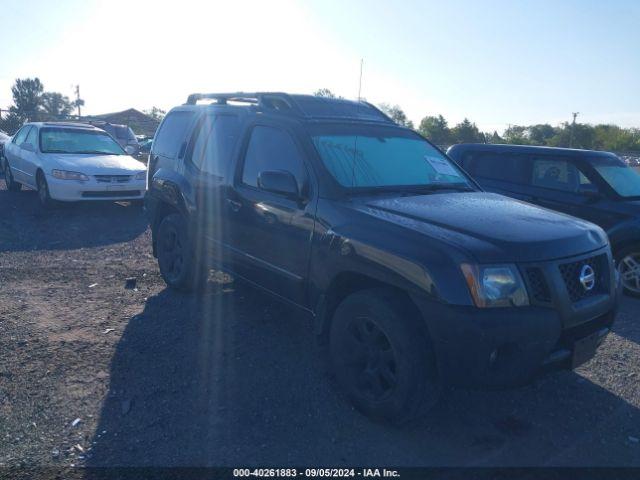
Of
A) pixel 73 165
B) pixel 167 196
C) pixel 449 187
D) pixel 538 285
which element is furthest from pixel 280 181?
pixel 73 165

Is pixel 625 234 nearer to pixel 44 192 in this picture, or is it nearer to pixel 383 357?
pixel 383 357

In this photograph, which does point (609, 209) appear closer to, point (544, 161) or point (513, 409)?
point (544, 161)

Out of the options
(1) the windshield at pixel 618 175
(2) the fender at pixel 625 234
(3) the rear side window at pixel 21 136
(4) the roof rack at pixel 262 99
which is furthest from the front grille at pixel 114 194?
(2) the fender at pixel 625 234

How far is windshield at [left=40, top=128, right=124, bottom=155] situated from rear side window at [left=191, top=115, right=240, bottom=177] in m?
6.41

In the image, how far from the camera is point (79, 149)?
1060 centimetres

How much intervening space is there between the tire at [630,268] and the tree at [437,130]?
82.9 feet

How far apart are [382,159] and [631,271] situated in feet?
12.6

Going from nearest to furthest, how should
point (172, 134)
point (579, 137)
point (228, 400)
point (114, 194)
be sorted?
1. point (228, 400)
2. point (172, 134)
3. point (114, 194)
4. point (579, 137)

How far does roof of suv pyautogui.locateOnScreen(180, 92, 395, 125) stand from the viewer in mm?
4418

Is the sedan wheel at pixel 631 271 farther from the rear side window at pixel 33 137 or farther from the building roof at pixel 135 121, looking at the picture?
the building roof at pixel 135 121

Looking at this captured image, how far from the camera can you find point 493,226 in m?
3.18

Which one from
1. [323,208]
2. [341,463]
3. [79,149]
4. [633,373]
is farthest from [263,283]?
[79,149]

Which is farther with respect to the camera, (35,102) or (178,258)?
(35,102)

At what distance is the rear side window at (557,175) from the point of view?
6.75m
